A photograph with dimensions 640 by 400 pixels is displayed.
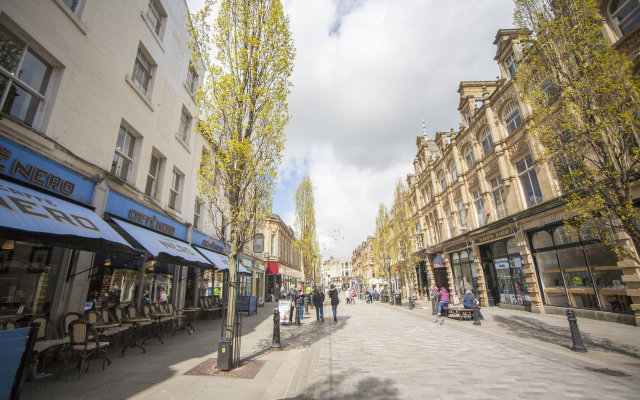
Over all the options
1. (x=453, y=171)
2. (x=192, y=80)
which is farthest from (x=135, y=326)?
(x=453, y=171)

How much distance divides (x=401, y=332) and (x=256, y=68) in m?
11.0

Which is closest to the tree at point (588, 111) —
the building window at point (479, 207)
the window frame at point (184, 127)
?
the building window at point (479, 207)

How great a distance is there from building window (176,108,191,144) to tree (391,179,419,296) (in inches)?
788

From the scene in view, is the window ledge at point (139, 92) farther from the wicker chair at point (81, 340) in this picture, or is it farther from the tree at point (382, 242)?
the tree at point (382, 242)

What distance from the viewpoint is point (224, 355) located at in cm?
588

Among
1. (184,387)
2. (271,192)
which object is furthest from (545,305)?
(184,387)

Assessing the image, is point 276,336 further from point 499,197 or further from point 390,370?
point 499,197

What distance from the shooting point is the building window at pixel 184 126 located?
13.3 metres

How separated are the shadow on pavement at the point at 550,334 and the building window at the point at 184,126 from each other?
→ 16.7 meters

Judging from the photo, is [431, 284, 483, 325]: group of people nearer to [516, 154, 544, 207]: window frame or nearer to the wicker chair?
[516, 154, 544, 207]: window frame

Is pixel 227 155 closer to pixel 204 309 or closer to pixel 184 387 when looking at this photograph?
pixel 184 387

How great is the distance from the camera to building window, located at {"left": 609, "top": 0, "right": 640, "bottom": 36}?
391 inches

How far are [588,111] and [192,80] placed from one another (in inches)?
651

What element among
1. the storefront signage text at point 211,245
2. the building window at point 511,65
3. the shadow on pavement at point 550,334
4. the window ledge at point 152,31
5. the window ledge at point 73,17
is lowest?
the shadow on pavement at point 550,334
